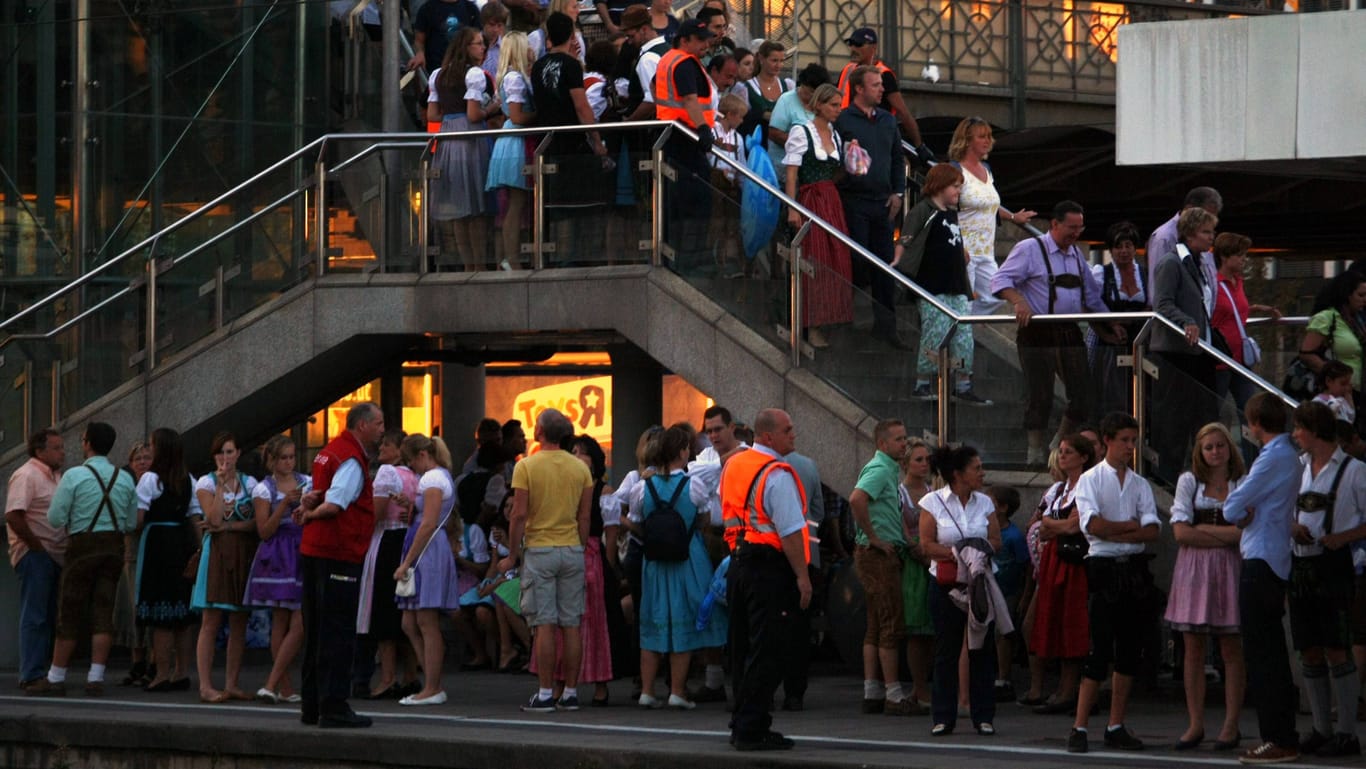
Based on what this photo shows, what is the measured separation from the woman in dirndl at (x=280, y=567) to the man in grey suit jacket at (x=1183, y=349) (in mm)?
5517

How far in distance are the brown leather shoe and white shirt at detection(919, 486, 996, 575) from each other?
6.28 meters

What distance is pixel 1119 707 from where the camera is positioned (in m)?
11.7

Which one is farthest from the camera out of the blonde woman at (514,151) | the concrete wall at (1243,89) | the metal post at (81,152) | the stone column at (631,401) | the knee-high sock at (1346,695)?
the metal post at (81,152)

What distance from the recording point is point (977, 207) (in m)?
16.0

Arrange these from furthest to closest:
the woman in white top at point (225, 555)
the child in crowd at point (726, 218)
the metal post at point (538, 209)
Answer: the metal post at point (538, 209) → the child in crowd at point (726, 218) → the woman in white top at point (225, 555)

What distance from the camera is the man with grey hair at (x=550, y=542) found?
13.8m

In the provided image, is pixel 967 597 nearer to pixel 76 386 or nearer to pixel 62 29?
pixel 76 386

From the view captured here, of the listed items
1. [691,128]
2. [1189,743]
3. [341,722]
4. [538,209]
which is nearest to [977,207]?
[691,128]

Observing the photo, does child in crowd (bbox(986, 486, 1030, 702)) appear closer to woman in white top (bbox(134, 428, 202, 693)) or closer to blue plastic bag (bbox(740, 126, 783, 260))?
blue plastic bag (bbox(740, 126, 783, 260))

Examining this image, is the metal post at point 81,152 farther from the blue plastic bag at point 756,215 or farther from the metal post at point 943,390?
the metal post at point 943,390

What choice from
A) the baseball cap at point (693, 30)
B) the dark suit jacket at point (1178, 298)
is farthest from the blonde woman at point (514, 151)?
the dark suit jacket at point (1178, 298)

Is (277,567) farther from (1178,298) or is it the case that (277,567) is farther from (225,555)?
(1178,298)

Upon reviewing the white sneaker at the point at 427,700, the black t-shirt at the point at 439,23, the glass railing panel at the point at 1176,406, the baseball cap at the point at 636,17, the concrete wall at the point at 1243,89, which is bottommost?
the white sneaker at the point at 427,700

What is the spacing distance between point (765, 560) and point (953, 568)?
1215 mm
